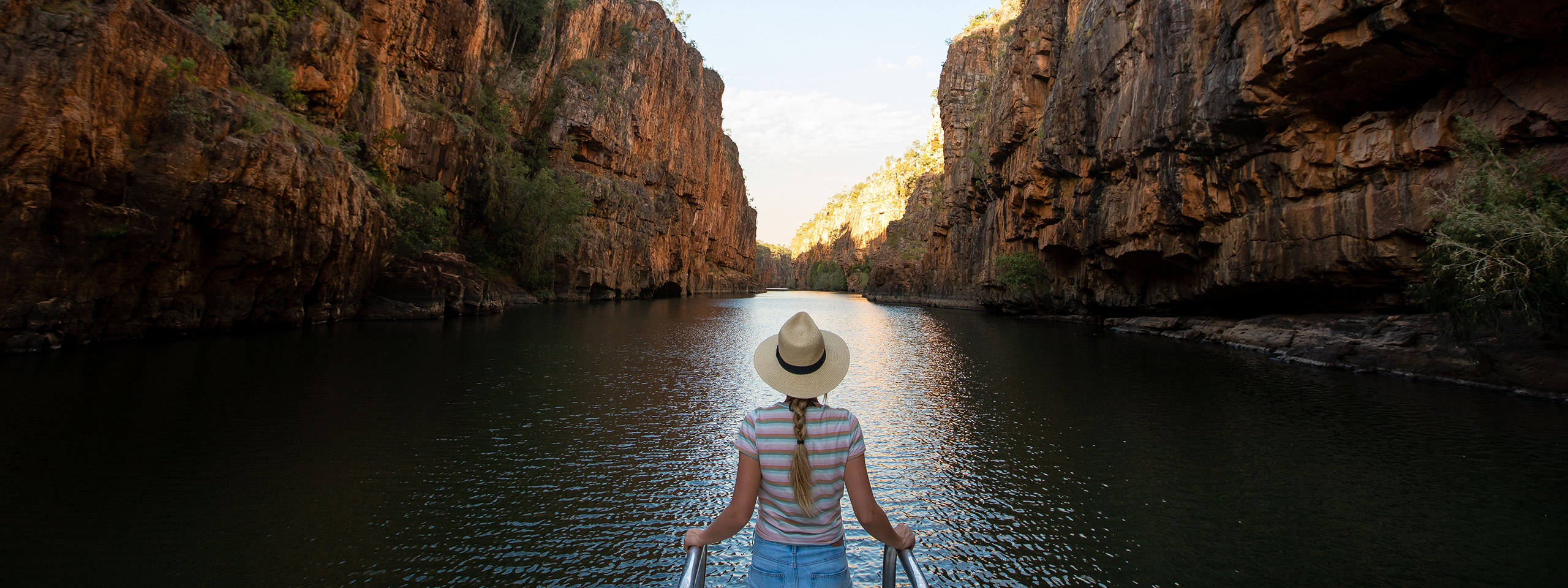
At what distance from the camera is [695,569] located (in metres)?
2.90

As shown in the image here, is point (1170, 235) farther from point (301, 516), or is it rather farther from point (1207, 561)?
point (301, 516)

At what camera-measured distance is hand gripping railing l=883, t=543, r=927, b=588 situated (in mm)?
2697

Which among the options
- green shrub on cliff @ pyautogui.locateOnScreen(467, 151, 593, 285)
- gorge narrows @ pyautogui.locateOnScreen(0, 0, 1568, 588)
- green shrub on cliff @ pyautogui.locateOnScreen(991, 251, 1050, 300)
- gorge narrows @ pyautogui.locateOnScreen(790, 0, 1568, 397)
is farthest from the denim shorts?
green shrub on cliff @ pyautogui.locateOnScreen(991, 251, 1050, 300)

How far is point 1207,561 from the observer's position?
6043mm

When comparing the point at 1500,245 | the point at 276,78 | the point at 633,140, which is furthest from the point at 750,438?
the point at 633,140

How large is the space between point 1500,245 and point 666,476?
16.7 meters

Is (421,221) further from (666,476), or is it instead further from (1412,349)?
(1412,349)

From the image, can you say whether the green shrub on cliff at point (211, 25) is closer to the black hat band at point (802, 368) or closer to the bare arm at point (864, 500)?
the black hat band at point (802, 368)

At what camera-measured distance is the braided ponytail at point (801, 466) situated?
283 cm

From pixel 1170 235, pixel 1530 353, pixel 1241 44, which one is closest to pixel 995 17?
pixel 1170 235

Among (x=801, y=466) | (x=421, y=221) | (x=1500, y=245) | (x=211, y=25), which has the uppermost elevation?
(x=211, y=25)

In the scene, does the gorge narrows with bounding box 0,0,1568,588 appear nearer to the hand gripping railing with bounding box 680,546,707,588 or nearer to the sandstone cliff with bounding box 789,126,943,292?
the hand gripping railing with bounding box 680,546,707,588

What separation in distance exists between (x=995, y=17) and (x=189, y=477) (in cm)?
7464

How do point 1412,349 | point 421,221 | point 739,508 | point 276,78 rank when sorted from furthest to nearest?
point 421,221 < point 276,78 < point 1412,349 < point 739,508
